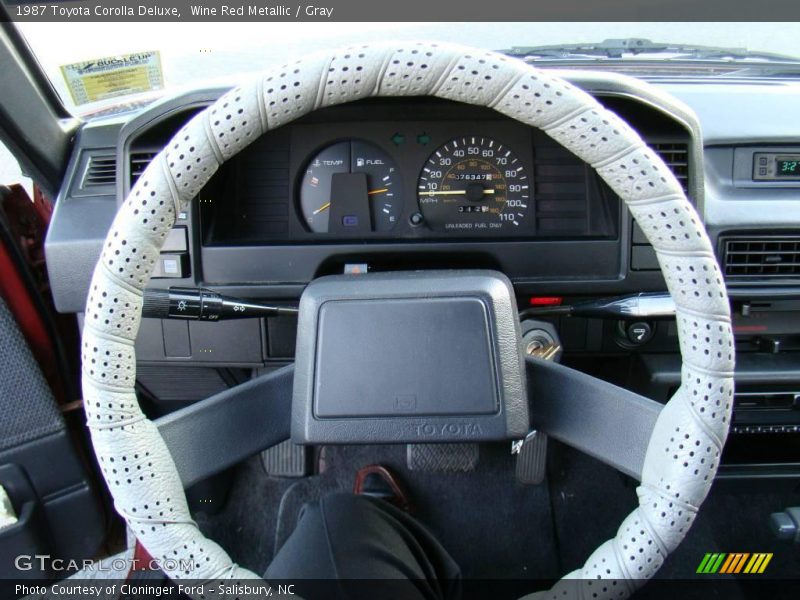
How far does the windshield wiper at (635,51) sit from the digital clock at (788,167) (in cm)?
56

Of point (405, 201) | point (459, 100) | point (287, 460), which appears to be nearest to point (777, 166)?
point (405, 201)

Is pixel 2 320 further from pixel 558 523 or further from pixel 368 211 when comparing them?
pixel 558 523

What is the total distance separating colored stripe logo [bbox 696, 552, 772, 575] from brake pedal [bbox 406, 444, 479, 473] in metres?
0.76

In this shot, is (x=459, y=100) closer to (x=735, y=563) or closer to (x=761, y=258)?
(x=761, y=258)

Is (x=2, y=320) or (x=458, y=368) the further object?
(x=2, y=320)

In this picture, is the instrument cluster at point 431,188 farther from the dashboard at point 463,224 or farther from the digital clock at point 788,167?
the digital clock at point 788,167

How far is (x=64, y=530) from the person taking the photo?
200 cm

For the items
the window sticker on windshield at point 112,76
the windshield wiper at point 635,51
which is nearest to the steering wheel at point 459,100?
the window sticker on windshield at point 112,76

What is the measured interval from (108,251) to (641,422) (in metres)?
0.80

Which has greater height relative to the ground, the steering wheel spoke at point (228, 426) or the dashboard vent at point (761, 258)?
the dashboard vent at point (761, 258)

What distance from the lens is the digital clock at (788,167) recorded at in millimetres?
1711

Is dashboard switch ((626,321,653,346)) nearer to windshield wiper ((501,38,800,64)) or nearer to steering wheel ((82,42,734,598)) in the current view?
steering wheel ((82,42,734,598))

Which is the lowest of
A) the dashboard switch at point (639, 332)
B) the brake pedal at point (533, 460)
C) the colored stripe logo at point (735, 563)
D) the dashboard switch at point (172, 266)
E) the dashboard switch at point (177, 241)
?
the colored stripe logo at point (735, 563)
